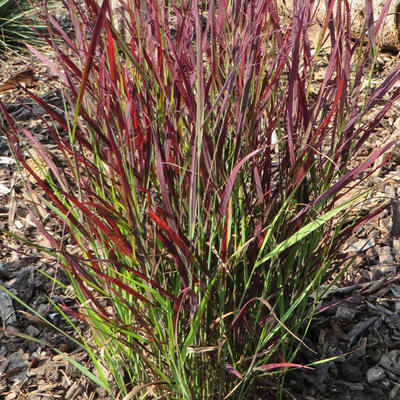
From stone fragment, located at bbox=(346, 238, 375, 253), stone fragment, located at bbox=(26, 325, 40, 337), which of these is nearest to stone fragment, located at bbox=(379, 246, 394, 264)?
stone fragment, located at bbox=(346, 238, 375, 253)

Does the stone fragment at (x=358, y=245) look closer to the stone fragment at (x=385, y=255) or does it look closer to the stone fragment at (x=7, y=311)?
the stone fragment at (x=385, y=255)

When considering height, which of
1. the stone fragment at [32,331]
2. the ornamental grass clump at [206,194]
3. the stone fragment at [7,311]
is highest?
the ornamental grass clump at [206,194]

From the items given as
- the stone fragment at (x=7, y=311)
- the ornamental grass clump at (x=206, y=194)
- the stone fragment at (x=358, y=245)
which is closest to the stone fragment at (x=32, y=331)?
the stone fragment at (x=7, y=311)

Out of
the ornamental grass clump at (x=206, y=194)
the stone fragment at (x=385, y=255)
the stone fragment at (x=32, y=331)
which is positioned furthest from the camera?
the stone fragment at (x=385, y=255)

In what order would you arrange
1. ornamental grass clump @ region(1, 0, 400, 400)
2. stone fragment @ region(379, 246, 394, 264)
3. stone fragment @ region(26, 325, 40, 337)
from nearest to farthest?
ornamental grass clump @ region(1, 0, 400, 400) < stone fragment @ region(26, 325, 40, 337) < stone fragment @ region(379, 246, 394, 264)

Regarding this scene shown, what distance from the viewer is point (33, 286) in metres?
1.90

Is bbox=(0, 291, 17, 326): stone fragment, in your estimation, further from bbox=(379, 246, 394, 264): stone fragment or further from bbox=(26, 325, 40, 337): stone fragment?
bbox=(379, 246, 394, 264): stone fragment

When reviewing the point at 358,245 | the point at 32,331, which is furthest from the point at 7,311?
the point at 358,245

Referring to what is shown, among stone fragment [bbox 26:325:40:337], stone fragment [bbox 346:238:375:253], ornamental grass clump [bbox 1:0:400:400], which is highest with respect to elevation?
ornamental grass clump [bbox 1:0:400:400]

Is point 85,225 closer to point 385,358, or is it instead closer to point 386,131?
point 385,358

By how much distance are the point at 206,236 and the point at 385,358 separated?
81 centimetres

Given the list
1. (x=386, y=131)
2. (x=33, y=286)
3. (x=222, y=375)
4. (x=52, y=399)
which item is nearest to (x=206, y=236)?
(x=222, y=375)

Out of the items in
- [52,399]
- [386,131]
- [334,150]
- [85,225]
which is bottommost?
[52,399]

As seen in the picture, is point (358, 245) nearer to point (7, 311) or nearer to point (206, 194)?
point (206, 194)
